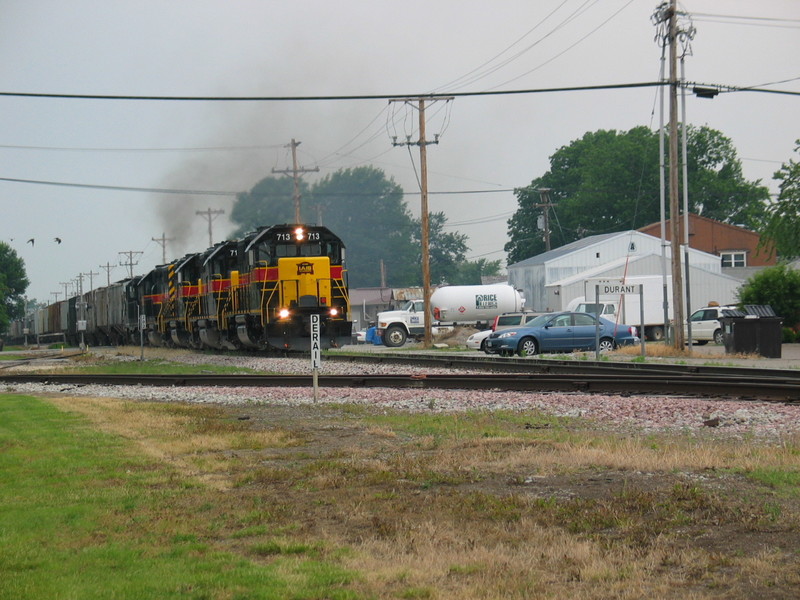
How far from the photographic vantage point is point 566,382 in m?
17.6

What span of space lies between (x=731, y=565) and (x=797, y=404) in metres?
8.90

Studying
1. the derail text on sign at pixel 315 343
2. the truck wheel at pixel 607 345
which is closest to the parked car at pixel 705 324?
Result: the truck wheel at pixel 607 345

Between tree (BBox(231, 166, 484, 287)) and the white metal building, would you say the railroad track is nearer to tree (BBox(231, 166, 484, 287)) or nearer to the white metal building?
the white metal building

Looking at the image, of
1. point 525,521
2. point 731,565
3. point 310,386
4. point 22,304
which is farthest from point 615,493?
point 22,304

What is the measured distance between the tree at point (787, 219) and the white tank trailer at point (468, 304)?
14.9 metres

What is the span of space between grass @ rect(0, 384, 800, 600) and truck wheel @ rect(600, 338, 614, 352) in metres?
24.3

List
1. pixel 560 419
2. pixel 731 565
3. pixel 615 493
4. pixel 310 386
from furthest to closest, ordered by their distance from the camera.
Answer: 1. pixel 310 386
2. pixel 560 419
3. pixel 615 493
4. pixel 731 565

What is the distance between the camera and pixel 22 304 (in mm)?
148750

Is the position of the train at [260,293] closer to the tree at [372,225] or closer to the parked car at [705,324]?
the parked car at [705,324]

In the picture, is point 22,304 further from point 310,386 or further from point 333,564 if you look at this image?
point 333,564

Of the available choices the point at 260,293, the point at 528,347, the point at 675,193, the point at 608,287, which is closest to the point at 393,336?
the point at 528,347

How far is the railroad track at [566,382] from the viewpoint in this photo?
1517 centimetres

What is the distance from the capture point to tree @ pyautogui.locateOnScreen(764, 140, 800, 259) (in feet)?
156

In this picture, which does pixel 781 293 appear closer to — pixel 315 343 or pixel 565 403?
pixel 565 403
